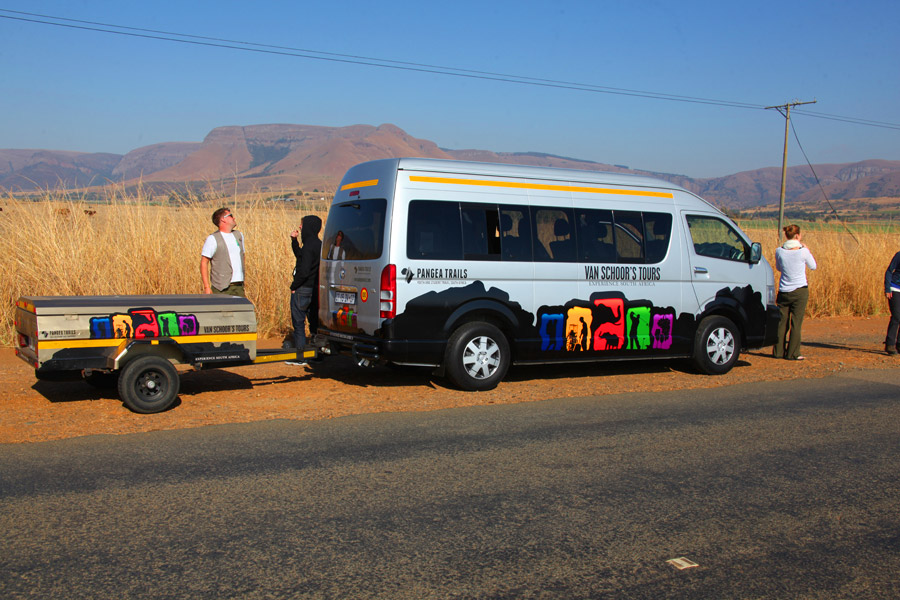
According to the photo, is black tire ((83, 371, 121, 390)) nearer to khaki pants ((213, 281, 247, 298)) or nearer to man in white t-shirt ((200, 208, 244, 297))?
man in white t-shirt ((200, 208, 244, 297))

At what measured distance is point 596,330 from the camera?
30.0ft

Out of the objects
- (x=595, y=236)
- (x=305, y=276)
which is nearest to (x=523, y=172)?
(x=595, y=236)

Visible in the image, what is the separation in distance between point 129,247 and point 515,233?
707 cm

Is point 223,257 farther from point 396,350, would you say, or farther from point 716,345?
point 716,345

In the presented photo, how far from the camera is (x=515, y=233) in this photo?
341 inches

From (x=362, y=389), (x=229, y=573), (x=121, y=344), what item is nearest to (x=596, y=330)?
(x=362, y=389)

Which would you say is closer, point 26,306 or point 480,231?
point 26,306

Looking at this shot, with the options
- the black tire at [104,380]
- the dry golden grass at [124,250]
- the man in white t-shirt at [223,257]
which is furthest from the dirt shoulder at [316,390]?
the dry golden grass at [124,250]

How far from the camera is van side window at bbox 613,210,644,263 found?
9.31m

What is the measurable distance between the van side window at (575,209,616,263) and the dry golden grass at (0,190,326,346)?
19.5ft

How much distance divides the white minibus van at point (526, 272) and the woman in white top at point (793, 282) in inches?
50.9

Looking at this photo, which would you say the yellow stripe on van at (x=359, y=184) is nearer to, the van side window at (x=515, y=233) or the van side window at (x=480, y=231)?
the van side window at (x=480, y=231)

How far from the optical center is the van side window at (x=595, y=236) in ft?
Answer: 29.8

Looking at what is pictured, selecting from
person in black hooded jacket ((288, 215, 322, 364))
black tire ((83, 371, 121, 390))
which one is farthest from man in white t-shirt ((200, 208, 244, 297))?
black tire ((83, 371, 121, 390))
